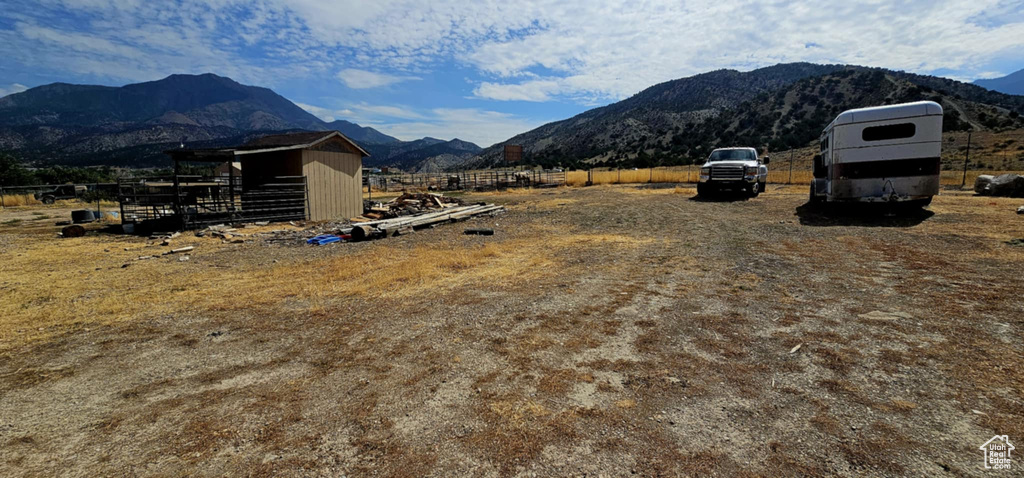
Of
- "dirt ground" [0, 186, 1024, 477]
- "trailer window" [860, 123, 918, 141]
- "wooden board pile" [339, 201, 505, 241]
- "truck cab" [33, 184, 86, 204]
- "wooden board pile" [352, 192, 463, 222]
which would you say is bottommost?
"dirt ground" [0, 186, 1024, 477]

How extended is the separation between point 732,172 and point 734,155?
1.49m

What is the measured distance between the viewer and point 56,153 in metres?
119

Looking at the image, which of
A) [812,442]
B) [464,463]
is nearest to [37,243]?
[464,463]

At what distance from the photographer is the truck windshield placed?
21.4 metres

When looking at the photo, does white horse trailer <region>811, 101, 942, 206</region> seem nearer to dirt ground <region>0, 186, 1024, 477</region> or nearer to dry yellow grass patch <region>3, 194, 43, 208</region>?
dirt ground <region>0, 186, 1024, 477</region>

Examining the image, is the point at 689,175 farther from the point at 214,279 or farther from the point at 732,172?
the point at 214,279

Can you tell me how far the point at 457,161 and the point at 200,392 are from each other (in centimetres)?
17454

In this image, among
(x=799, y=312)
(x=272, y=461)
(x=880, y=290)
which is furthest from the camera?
(x=880, y=290)

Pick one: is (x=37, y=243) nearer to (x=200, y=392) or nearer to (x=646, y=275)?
(x=200, y=392)

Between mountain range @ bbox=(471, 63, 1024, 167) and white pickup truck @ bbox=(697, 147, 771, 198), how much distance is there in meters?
37.8

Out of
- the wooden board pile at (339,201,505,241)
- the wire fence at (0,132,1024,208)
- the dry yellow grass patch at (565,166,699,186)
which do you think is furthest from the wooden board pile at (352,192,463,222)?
the dry yellow grass patch at (565,166,699,186)

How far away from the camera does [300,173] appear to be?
58.1 ft

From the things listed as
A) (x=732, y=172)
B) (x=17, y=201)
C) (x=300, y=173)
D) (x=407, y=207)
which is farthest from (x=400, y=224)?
(x=17, y=201)

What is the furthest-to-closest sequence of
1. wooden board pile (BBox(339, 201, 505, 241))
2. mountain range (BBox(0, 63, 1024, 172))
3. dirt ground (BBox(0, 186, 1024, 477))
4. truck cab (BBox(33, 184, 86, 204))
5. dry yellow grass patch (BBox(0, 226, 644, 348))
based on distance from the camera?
mountain range (BBox(0, 63, 1024, 172)) → truck cab (BBox(33, 184, 86, 204)) → wooden board pile (BBox(339, 201, 505, 241)) → dry yellow grass patch (BBox(0, 226, 644, 348)) → dirt ground (BBox(0, 186, 1024, 477))
